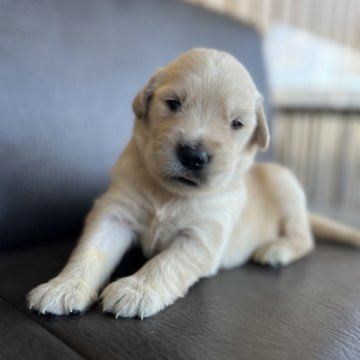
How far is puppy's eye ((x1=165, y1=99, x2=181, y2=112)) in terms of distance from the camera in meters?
1.34

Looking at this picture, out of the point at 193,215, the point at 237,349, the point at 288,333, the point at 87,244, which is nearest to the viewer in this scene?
the point at 237,349

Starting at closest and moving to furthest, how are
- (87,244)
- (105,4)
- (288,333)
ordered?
(288,333), (87,244), (105,4)

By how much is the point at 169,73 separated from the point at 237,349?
82 centimetres

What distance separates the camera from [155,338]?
3.26 feet

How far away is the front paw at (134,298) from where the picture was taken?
110 cm

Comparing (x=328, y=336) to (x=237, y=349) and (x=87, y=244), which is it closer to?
(x=237, y=349)

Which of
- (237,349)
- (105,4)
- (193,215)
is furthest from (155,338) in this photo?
(105,4)

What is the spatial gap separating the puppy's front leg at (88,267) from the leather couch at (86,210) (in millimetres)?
36

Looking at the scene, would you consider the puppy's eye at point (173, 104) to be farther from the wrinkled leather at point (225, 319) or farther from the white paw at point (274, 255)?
the white paw at point (274, 255)

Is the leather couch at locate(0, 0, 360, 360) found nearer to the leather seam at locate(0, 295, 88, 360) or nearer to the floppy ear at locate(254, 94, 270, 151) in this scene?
the leather seam at locate(0, 295, 88, 360)

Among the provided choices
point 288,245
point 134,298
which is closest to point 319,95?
point 288,245

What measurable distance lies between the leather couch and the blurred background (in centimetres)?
104

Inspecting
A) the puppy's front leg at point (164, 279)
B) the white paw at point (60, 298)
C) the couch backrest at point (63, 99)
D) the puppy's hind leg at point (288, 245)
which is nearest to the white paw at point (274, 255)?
the puppy's hind leg at point (288, 245)

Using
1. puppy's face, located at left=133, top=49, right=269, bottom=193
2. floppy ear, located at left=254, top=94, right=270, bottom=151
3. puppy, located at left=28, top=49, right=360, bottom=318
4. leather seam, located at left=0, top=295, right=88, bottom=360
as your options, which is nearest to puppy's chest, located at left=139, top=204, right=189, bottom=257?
puppy, located at left=28, top=49, right=360, bottom=318
